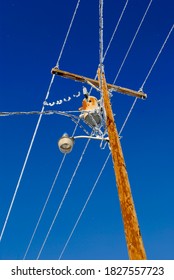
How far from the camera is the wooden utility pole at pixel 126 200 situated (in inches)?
212

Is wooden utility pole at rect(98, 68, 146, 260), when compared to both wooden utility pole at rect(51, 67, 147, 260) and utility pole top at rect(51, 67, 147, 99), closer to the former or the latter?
wooden utility pole at rect(51, 67, 147, 260)

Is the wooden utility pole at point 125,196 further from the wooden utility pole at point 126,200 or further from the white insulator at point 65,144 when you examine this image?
the white insulator at point 65,144

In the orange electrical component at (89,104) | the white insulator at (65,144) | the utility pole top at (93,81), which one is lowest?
the white insulator at (65,144)

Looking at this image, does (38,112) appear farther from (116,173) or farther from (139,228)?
(139,228)

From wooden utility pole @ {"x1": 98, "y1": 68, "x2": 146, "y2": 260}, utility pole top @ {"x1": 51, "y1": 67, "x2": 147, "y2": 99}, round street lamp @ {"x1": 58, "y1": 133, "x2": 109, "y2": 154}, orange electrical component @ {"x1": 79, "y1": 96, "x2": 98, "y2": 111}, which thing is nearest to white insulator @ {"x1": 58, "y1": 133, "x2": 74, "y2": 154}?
round street lamp @ {"x1": 58, "y1": 133, "x2": 109, "y2": 154}

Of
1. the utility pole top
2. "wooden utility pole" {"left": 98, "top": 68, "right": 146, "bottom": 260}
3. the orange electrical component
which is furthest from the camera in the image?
the utility pole top

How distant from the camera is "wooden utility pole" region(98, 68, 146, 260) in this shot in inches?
212

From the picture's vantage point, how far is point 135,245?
17.7 feet

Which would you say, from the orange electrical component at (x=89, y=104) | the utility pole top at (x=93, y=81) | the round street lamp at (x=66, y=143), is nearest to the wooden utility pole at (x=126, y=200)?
the round street lamp at (x=66, y=143)

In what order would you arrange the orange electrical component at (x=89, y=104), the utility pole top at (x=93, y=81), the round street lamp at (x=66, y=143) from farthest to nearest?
the utility pole top at (x=93, y=81), the orange electrical component at (x=89, y=104), the round street lamp at (x=66, y=143)
